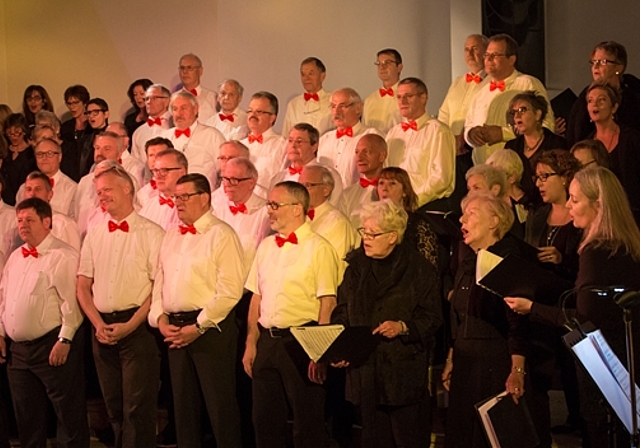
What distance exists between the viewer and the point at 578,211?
4.03m

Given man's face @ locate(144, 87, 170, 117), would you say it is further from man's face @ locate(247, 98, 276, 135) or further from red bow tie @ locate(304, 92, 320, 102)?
red bow tie @ locate(304, 92, 320, 102)

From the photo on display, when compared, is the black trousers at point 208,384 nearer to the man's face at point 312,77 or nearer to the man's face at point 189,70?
the man's face at point 312,77

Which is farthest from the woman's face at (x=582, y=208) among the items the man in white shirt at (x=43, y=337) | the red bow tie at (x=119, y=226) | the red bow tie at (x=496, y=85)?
the man in white shirt at (x=43, y=337)

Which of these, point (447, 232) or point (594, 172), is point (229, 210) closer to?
point (447, 232)

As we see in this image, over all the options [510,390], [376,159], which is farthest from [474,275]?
[376,159]

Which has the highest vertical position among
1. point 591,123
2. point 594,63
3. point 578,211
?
point 594,63

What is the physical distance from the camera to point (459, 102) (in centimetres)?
741

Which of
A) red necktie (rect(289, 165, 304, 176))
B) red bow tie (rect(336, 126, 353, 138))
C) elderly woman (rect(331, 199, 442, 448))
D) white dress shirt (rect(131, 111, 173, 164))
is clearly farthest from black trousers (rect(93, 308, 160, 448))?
white dress shirt (rect(131, 111, 173, 164))

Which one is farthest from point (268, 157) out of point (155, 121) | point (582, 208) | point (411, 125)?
point (582, 208)

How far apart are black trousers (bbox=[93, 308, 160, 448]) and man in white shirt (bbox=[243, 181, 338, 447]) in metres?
0.71

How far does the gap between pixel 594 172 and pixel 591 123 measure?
7.24 ft

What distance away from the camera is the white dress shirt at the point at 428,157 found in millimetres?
6289

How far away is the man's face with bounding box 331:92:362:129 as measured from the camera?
672 centimetres

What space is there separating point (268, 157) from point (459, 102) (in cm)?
161
